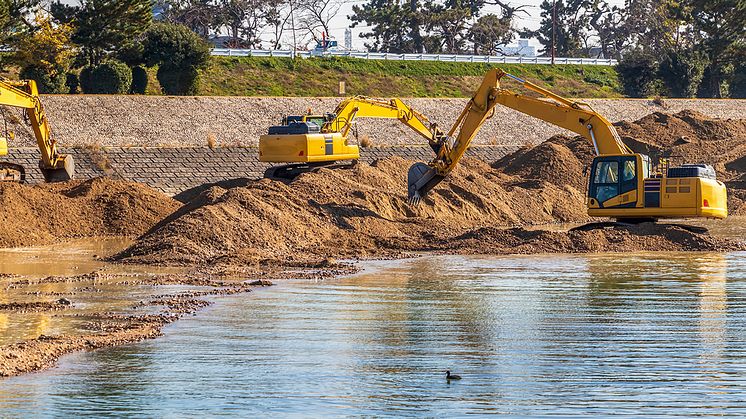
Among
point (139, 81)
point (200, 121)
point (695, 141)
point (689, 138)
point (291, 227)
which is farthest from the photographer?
point (139, 81)

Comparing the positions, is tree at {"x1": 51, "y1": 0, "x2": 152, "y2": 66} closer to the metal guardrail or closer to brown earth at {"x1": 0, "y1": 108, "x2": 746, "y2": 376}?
the metal guardrail

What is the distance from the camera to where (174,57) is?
2264 inches

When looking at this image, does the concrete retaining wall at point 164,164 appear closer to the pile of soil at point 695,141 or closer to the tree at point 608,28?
the pile of soil at point 695,141

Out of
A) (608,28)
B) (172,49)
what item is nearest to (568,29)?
(608,28)

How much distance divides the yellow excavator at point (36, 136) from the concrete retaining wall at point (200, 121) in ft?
31.5

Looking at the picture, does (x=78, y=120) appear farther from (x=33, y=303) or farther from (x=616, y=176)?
(x=33, y=303)

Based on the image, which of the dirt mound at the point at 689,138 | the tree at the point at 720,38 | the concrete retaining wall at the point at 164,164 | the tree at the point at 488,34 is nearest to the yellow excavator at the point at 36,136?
the concrete retaining wall at the point at 164,164

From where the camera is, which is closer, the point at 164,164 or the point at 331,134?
the point at 331,134

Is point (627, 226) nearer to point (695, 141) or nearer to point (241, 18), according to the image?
point (695, 141)

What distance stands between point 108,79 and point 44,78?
2918 mm

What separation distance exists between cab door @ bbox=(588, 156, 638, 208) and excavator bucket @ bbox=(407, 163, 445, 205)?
18.0ft

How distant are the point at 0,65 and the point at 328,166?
24143 millimetres

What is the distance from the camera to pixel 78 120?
49219mm

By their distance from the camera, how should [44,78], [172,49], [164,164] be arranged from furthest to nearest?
[172,49] → [44,78] → [164,164]
